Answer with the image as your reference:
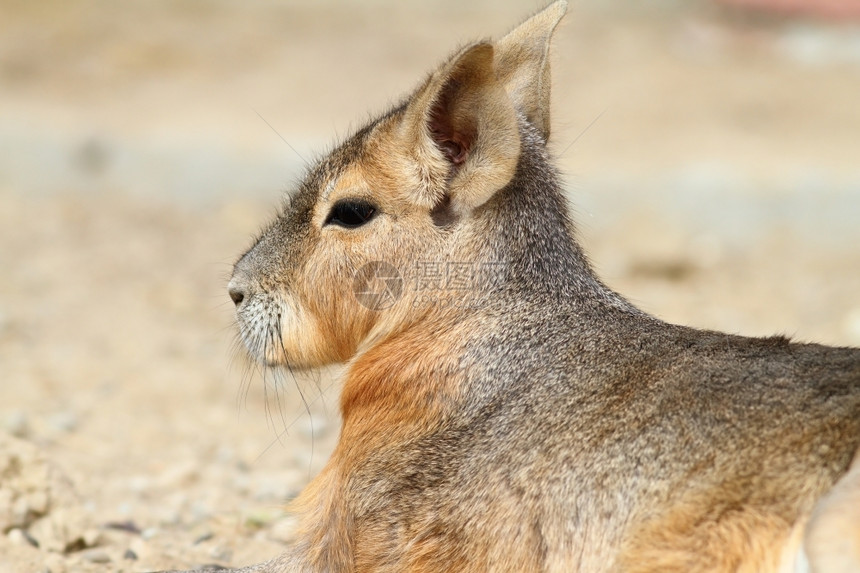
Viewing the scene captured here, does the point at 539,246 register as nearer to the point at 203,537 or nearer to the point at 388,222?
the point at 388,222

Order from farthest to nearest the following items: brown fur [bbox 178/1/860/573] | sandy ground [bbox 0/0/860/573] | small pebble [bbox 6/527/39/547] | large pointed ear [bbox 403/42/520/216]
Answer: sandy ground [bbox 0/0/860/573]
small pebble [bbox 6/527/39/547]
large pointed ear [bbox 403/42/520/216]
brown fur [bbox 178/1/860/573]

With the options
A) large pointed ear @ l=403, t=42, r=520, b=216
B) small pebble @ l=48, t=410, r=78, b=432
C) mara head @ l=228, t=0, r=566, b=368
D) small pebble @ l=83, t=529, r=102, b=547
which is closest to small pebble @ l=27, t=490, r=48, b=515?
small pebble @ l=83, t=529, r=102, b=547

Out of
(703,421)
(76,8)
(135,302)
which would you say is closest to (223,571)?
(703,421)

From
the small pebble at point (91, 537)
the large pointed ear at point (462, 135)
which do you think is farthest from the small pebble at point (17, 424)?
the large pointed ear at point (462, 135)

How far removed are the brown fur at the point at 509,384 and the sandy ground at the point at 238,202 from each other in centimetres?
43

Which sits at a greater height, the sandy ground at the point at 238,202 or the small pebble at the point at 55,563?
the sandy ground at the point at 238,202

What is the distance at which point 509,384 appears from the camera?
274 centimetres

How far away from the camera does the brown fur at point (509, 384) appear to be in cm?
226

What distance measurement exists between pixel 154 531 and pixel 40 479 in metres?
0.38

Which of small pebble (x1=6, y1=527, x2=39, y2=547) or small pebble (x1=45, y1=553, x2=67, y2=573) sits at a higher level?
small pebble (x1=6, y1=527, x2=39, y2=547)

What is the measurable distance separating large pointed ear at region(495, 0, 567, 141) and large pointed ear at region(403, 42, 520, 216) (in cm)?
50

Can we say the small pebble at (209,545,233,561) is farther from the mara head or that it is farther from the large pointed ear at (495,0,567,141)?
the large pointed ear at (495,0,567,141)

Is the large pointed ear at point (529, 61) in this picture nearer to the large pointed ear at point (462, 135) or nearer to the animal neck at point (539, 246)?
the animal neck at point (539, 246)

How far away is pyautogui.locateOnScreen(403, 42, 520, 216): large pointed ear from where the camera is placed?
9.05 feet
